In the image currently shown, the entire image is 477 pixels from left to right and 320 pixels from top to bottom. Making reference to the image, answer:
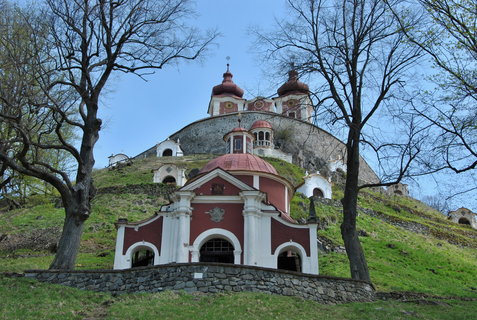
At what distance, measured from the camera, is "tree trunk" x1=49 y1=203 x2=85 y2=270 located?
46.1 ft

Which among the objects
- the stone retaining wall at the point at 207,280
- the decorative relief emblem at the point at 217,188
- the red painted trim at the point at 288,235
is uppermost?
the decorative relief emblem at the point at 217,188

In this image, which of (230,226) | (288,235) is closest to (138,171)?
(230,226)

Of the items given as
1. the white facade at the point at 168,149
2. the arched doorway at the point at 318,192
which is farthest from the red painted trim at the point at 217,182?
the white facade at the point at 168,149

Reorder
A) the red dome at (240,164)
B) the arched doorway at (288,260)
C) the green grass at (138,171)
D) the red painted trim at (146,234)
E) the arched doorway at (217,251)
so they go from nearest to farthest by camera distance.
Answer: the arched doorway at (217,251) < the red painted trim at (146,234) < the arched doorway at (288,260) < the red dome at (240,164) < the green grass at (138,171)

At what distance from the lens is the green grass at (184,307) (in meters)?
10.6

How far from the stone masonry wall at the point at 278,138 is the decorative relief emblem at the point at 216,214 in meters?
37.4

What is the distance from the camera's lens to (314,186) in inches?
1706

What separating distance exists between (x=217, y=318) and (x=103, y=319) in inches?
92.2

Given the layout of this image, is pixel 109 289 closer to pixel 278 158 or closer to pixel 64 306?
pixel 64 306

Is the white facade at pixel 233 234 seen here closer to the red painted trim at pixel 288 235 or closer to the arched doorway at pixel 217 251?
the red painted trim at pixel 288 235

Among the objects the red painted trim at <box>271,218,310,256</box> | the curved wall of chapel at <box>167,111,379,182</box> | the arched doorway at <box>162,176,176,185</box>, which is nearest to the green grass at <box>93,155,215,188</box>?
the arched doorway at <box>162,176,176,185</box>

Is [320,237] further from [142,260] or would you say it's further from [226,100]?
[226,100]

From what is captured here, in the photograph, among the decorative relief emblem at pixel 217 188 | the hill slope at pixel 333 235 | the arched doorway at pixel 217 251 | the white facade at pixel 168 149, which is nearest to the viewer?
the arched doorway at pixel 217 251

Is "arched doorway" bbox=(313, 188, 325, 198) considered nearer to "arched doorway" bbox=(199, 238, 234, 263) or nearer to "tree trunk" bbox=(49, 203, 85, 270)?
"arched doorway" bbox=(199, 238, 234, 263)
